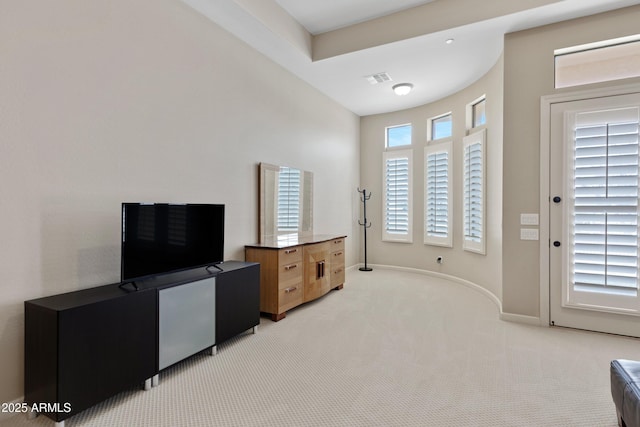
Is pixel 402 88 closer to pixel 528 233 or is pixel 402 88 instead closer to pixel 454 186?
pixel 454 186

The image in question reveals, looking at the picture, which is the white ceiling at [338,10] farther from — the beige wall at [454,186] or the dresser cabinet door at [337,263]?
the dresser cabinet door at [337,263]

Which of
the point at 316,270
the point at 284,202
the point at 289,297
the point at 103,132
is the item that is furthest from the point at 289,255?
the point at 103,132

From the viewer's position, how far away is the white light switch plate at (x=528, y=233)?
3.64 metres

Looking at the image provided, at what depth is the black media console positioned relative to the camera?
1916 mm

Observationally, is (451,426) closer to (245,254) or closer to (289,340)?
(289,340)

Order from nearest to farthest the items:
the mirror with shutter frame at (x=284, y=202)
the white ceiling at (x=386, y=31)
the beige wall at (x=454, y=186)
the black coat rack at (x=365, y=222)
A: the white ceiling at (x=386, y=31) → the mirror with shutter frame at (x=284, y=202) → the beige wall at (x=454, y=186) → the black coat rack at (x=365, y=222)

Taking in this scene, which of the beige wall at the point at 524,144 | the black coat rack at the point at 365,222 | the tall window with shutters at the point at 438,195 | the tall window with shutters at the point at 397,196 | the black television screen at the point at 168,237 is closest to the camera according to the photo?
the black television screen at the point at 168,237

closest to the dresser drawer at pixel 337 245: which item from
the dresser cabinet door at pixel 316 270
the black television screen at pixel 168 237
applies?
the dresser cabinet door at pixel 316 270

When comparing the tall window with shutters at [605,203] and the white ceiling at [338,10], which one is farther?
the white ceiling at [338,10]

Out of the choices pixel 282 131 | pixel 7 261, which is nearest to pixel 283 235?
pixel 282 131

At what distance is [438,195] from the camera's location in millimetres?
5949

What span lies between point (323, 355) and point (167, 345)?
127 cm

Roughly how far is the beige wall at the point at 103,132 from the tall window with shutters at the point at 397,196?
3.27 metres

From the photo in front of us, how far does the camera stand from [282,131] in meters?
4.61
